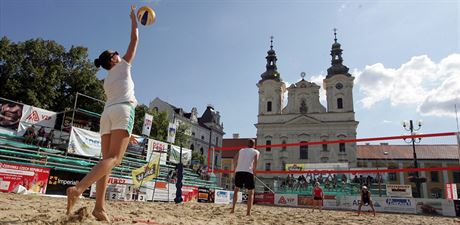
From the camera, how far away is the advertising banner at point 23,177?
10.2 meters

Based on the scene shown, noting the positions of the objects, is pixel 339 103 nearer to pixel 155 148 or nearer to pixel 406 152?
pixel 406 152

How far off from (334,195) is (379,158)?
30.6 metres

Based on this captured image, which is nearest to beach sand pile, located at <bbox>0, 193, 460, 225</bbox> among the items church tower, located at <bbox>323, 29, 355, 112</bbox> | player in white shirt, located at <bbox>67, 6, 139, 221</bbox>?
player in white shirt, located at <bbox>67, 6, 139, 221</bbox>

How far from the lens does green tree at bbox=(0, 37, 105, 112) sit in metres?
23.5

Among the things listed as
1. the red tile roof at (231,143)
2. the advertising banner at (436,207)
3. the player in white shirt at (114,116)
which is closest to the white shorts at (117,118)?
the player in white shirt at (114,116)

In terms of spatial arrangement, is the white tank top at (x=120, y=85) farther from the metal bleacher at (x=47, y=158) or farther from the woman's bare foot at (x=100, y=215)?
the metal bleacher at (x=47, y=158)

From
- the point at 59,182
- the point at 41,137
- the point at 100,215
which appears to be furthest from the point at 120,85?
the point at 41,137

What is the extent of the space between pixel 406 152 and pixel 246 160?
49.3 metres

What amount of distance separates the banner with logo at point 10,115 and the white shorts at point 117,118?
14.6m

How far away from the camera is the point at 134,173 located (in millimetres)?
12086

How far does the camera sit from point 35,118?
1614 cm

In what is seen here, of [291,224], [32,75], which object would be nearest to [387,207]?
[291,224]

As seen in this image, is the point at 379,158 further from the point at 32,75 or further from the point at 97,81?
the point at 32,75

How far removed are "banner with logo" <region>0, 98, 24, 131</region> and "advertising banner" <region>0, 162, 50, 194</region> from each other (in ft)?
16.9
